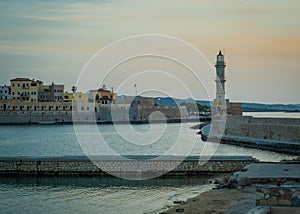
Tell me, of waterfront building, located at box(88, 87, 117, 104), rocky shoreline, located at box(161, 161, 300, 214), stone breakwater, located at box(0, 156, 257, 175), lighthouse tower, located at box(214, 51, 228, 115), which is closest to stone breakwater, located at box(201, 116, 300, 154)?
stone breakwater, located at box(0, 156, 257, 175)

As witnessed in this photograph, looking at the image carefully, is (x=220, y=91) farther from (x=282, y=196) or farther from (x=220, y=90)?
(x=282, y=196)

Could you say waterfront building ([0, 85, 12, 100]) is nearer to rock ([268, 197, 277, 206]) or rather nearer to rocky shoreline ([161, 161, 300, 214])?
rocky shoreline ([161, 161, 300, 214])

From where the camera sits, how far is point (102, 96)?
3521 inches

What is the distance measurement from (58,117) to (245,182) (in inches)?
2740

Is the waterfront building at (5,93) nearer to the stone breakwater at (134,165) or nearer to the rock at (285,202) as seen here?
the stone breakwater at (134,165)

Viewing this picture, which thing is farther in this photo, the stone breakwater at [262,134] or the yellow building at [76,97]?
the yellow building at [76,97]

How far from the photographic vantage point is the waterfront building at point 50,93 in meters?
81.8

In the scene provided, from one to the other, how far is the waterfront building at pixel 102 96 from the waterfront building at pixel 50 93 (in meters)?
5.79

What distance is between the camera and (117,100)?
91.8 metres

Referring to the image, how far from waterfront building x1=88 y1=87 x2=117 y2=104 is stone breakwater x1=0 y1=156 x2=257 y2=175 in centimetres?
6755

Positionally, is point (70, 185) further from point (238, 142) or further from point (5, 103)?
point (5, 103)

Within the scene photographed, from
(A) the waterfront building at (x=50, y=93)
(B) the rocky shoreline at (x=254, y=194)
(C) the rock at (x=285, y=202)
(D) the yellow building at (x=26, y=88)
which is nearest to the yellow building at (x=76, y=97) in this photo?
(A) the waterfront building at (x=50, y=93)

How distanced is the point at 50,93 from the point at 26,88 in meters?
3.54

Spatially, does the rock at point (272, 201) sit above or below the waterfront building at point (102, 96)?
below
